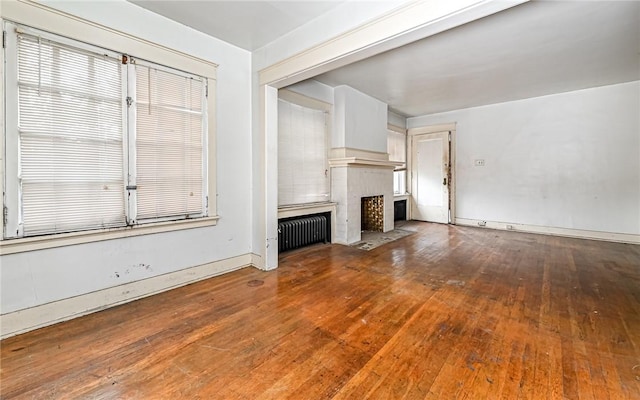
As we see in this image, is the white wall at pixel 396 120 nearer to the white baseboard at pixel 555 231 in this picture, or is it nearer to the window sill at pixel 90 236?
the white baseboard at pixel 555 231

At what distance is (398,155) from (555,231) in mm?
3764

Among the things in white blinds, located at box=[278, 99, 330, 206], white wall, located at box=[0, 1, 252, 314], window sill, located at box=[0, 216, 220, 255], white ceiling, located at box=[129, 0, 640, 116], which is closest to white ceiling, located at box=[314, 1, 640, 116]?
white ceiling, located at box=[129, 0, 640, 116]

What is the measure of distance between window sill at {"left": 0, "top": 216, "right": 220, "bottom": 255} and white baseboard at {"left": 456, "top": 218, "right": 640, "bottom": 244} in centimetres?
617

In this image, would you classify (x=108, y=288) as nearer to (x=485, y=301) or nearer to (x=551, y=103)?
(x=485, y=301)

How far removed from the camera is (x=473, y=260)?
13.4ft

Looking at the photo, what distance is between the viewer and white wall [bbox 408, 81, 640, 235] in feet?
16.6

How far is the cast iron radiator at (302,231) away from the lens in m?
4.42

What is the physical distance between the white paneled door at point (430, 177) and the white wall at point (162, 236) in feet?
17.4

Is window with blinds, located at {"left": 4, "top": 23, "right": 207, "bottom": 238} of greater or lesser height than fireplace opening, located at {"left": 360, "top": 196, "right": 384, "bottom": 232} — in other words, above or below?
above

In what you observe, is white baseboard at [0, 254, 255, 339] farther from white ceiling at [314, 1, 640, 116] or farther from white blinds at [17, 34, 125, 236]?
white ceiling at [314, 1, 640, 116]

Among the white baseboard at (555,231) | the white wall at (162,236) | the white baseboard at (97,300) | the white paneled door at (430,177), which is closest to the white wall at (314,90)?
the white wall at (162,236)

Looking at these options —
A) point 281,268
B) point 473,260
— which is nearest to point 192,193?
point 281,268

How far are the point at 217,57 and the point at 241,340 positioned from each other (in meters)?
3.13

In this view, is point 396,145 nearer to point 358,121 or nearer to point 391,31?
point 358,121
